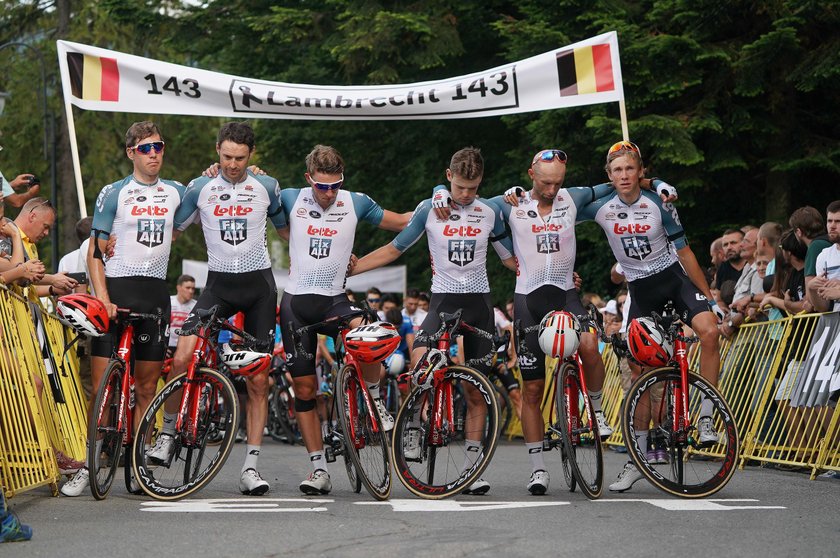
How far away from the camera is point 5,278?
9.44 metres

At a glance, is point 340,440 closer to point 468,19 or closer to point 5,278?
point 5,278

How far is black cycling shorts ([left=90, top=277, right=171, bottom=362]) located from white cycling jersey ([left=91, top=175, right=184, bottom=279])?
0.20 feet

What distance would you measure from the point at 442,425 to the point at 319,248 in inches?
57.9

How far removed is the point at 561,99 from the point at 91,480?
5874 mm

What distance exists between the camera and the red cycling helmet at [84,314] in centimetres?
858

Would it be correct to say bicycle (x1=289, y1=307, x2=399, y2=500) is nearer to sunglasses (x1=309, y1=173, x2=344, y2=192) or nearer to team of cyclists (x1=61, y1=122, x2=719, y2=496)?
team of cyclists (x1=61, y1=122, x2=719, y2=496)

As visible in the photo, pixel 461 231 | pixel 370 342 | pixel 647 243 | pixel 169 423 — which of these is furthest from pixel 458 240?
pixel 169 423

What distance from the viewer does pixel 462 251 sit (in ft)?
30.6

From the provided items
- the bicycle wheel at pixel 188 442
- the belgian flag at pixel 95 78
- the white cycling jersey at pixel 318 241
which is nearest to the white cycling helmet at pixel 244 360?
the bicycle wheel at pixel 188 442

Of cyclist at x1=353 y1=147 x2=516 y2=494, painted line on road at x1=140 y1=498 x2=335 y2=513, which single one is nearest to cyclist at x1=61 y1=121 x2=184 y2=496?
painted line on road at x1=140 y1=498 x2=335 y2=513

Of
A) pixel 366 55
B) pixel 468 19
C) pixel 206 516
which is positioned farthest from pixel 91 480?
pixel 468 19

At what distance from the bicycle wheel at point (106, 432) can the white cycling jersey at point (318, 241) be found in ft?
4.34

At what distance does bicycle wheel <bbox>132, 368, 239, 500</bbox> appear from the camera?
8430 mm

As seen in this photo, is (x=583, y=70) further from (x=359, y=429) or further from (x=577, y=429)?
(x=359, y=429)
